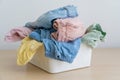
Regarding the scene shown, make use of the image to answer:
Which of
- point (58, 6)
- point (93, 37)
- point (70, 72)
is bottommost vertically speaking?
point (70, 72)

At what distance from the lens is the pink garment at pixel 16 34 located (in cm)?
86

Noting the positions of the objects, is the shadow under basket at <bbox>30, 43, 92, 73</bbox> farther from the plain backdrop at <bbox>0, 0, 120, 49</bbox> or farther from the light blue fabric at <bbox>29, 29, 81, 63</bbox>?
the plain backdrop at <bbox>0, 0, 120, 49</bbox>

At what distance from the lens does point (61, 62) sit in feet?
2.64

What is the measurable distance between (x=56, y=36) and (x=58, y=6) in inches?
15.3

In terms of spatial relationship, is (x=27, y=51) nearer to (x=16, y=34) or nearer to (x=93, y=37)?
(x=16, y=34)

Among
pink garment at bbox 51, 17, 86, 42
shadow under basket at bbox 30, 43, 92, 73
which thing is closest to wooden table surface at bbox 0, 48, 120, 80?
shadow under basket at bbox 30, 43, 92, 73

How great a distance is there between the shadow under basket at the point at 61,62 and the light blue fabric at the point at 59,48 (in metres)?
0.04

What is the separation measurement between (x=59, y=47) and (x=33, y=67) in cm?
16

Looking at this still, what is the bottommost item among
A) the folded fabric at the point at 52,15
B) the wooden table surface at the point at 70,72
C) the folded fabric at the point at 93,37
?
the wooden table surface at the point at 70,72

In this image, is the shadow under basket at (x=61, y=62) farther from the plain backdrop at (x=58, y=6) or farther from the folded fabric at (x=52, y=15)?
the plain backdrop at (x=58, y=6)

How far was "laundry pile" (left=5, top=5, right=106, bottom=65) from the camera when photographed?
0.76m

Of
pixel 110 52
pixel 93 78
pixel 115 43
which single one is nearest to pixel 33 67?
pixel 93 78

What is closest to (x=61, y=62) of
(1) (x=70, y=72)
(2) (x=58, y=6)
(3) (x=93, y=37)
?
(1) (x=70, y=72)

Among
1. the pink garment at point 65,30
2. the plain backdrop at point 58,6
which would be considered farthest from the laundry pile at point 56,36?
the plain backdrop at point 58,6
